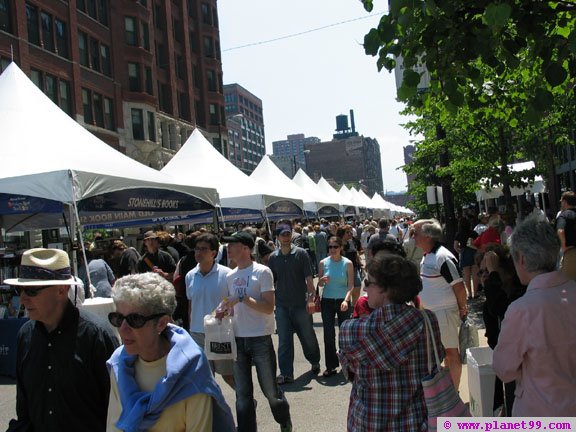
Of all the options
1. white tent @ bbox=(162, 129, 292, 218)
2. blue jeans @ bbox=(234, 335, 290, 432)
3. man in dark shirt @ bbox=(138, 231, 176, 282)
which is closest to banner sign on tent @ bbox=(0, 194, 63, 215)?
man in dark shirt @ bbox=(138, 231, 176, 282)

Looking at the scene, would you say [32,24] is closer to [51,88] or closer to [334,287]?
[51,88]

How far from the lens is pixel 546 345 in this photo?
108 inches

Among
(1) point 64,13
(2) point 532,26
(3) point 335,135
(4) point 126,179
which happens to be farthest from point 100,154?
(3) point 335,135

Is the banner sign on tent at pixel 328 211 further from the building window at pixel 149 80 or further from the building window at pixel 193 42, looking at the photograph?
the building window at pixel 193 42

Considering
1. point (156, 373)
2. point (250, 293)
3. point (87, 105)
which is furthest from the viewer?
point (87, 105)

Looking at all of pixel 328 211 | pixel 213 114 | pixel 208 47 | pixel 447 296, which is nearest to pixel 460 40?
pixel 447 296

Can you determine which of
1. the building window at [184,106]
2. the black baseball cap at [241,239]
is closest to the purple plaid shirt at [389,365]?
the black baseball cap at [241,239]

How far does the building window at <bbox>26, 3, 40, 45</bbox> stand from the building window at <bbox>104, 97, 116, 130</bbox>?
22.4ft

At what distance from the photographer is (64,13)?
2948 centimetres

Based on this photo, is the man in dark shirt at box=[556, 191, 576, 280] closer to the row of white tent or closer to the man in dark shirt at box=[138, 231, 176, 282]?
the row of white tent

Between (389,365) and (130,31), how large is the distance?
3848 centimetres

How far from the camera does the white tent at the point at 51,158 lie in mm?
7316

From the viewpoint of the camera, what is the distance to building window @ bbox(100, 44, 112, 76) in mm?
33619

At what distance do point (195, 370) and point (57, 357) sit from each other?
3.00 ft
